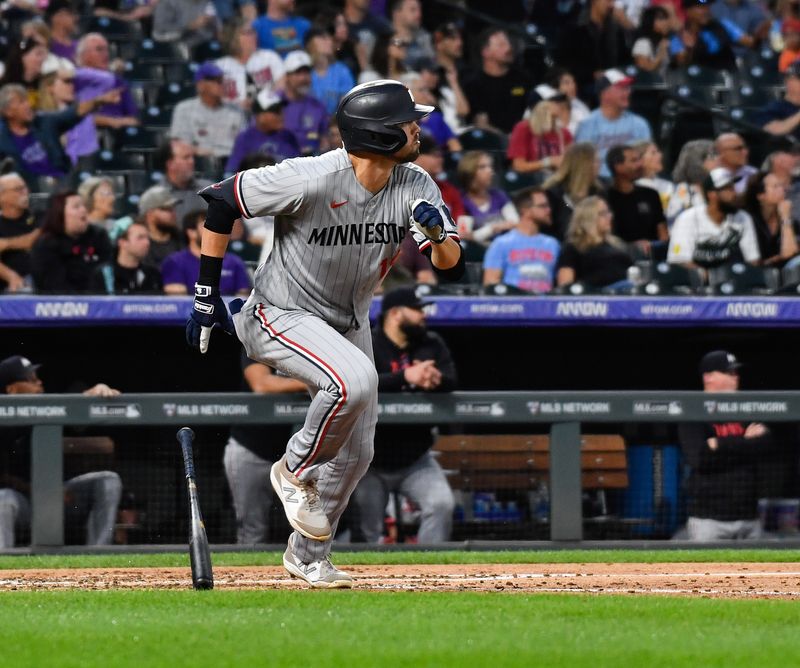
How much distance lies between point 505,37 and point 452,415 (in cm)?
607

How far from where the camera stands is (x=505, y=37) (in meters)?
13.5

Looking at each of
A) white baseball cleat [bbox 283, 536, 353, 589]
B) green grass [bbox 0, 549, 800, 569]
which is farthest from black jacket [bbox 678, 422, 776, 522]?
white baseball cleat [bbox 283, 536, 353, 589]

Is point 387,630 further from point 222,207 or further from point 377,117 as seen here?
point 377,117

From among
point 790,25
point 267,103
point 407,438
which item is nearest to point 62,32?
point 267,103

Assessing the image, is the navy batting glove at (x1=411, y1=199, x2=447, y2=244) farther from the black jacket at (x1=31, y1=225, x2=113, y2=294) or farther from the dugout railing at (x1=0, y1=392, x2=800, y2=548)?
the black jacket at (x1=31, y1=225, x2=113, y2=294)

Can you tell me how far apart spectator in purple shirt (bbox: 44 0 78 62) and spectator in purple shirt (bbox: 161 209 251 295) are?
3424mm

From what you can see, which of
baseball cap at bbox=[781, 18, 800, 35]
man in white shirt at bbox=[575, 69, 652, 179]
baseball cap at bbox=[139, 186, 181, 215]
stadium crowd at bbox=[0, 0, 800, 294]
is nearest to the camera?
baseball cap at bbox=[139, 186, 181, 215]

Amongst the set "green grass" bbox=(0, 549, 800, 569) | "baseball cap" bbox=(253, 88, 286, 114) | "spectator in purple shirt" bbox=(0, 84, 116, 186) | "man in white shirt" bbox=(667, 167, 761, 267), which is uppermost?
"baseball cap" bbox=(253, 88, 286, 114)

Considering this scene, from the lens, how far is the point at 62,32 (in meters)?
12.6

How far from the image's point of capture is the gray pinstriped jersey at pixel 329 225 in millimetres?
5453

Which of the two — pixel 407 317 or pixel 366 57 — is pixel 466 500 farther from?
pixel 366 57

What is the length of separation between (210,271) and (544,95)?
7.79 meters

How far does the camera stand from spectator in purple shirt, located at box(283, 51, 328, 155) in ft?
39.9

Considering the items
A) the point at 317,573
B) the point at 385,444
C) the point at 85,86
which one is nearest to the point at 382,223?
the point at 317,573
